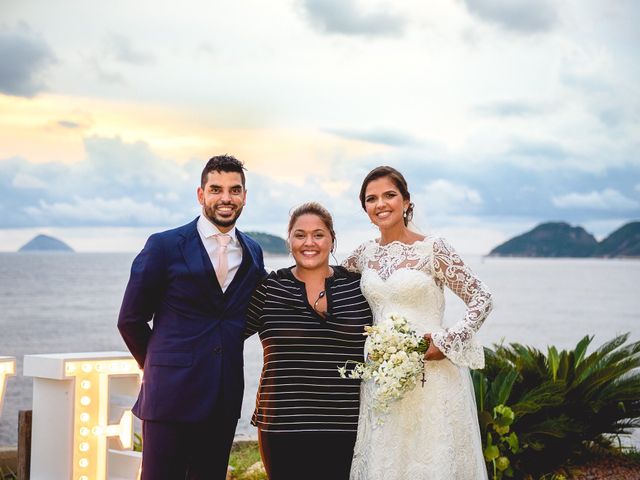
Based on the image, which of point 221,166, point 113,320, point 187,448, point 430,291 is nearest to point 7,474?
point 187,448

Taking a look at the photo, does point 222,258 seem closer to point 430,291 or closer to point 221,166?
point 221,166

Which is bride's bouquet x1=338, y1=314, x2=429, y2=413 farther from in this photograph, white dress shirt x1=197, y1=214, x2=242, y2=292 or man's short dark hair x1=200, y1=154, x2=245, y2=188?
man's short dark hair x1=200, y1=154, x2=245, y2=188

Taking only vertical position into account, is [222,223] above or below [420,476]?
above

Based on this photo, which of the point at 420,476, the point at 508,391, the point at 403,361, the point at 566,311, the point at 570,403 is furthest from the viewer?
the point at 566,311

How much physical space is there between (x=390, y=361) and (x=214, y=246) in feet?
4.38

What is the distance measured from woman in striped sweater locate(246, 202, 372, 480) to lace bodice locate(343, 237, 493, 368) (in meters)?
0.23

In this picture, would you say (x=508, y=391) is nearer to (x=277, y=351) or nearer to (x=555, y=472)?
(x=555, y=472)

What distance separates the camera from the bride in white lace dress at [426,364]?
5.03 m

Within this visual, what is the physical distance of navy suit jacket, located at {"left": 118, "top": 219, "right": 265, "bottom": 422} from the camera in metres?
4.68

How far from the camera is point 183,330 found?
15.5 feet

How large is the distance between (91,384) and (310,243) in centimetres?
197

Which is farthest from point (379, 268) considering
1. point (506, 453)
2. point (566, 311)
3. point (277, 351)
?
point (566, 311)

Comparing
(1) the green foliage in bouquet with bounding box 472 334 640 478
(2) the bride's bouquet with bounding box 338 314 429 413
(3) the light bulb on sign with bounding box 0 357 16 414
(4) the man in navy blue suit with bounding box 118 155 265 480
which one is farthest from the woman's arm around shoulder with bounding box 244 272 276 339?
(1) the green foliage in bouquet with bounding box 472 334 640 478

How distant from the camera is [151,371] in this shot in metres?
4.78
